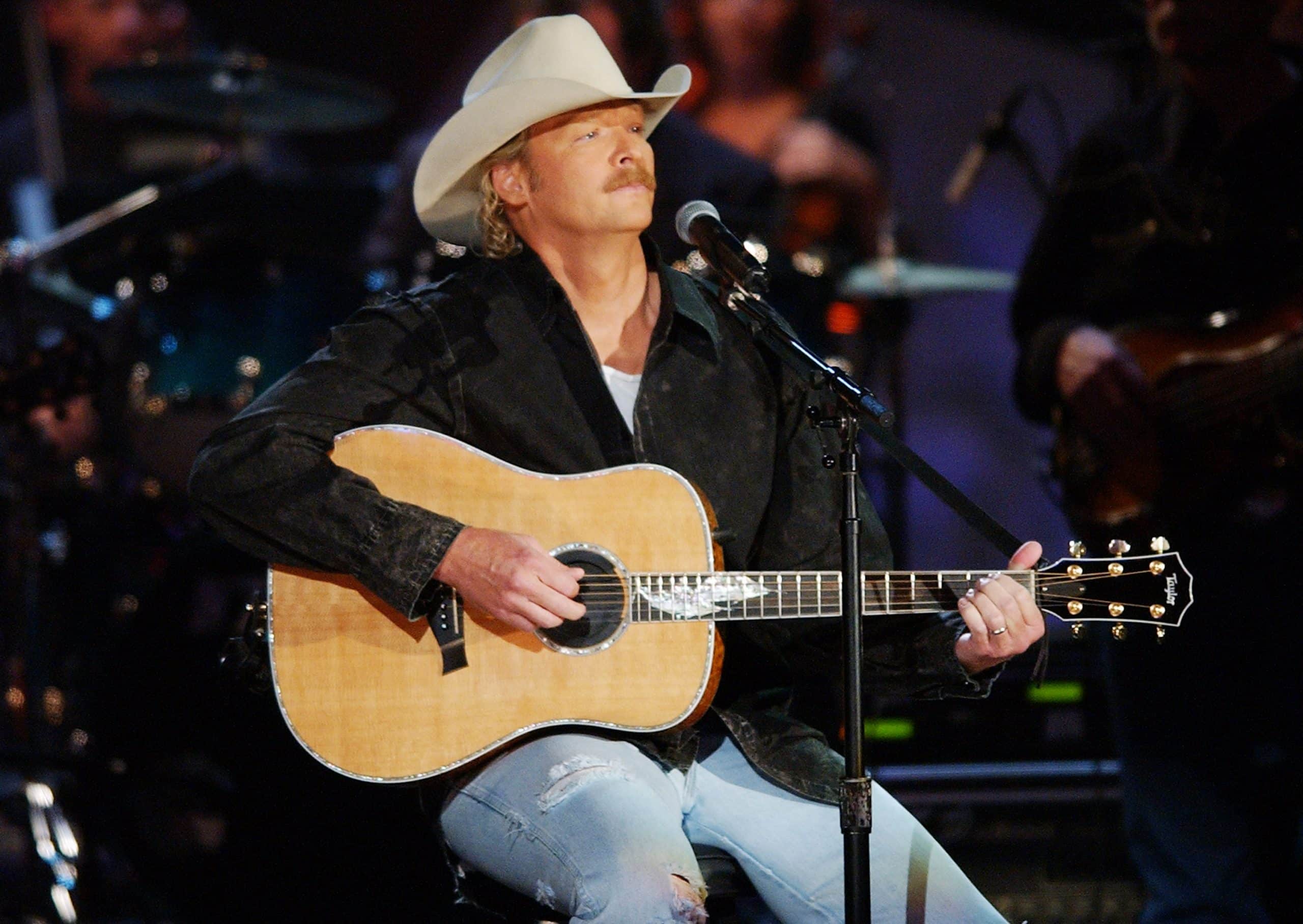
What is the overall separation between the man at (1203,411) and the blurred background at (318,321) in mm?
412

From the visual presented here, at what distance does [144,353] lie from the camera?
5660 mm

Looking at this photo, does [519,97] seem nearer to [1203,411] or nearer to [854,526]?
[854,526]

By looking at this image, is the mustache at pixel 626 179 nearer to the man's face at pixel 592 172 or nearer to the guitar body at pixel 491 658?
the man's face at pixel 592 172

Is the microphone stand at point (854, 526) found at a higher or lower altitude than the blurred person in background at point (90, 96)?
lower

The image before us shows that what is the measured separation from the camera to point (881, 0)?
23.6 feet

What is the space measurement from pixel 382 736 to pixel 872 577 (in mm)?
998

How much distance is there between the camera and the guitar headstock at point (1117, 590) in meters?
2.62

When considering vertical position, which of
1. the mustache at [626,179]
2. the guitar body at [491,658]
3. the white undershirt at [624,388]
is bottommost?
the guitar body at [491,658]

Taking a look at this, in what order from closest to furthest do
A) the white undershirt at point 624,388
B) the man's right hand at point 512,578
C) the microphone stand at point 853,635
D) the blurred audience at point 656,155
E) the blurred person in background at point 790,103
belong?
the microphone stand at point 853,635 < the man's right hand at point 512,578 < the white undershirt at point 624,388 < the blurred audience at point 656,155 < the blurred person in background at point 790,103

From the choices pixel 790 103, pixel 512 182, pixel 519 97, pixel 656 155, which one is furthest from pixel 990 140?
pixel 519 97

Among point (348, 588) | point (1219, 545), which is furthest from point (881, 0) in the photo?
point (348, 588)

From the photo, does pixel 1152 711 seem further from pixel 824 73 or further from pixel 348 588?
pixel 824 73

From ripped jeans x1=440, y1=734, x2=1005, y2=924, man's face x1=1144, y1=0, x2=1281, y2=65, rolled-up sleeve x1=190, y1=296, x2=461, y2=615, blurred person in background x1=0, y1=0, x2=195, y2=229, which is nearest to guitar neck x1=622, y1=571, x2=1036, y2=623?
ripped jeans x1=440, y1=734, x2=1005, y2=924

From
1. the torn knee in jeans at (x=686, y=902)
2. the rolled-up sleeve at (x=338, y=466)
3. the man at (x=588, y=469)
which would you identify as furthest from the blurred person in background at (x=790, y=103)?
the torn knee in jeans at (x=686, y=902)
